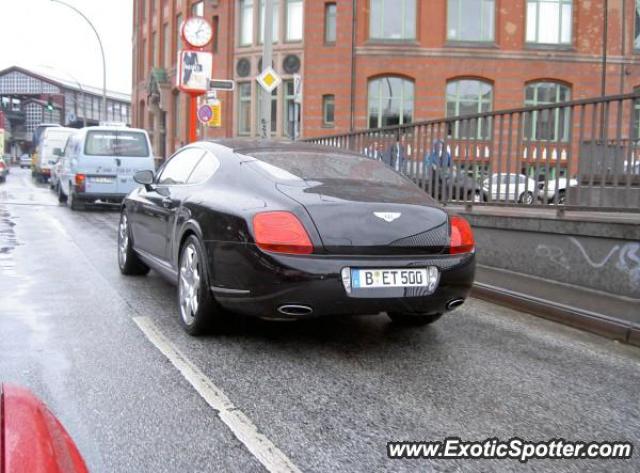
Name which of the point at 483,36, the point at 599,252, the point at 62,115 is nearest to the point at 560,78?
the point at 483,36

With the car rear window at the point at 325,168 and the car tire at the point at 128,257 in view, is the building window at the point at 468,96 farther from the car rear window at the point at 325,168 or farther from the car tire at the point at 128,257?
the car rear window at the point at 325,168

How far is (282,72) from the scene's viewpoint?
32969 millimetres

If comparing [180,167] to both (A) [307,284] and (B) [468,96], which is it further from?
(B) [468,96]

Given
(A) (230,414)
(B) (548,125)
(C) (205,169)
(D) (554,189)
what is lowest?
(A) (230,414)

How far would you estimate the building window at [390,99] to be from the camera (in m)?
31.6

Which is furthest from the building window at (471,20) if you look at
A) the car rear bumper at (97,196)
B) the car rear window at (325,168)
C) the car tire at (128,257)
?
the car rear window at (325,168)

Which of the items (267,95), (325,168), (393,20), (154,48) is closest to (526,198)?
(325,168)

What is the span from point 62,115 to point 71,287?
331ft

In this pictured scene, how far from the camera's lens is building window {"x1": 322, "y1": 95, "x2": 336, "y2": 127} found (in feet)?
104

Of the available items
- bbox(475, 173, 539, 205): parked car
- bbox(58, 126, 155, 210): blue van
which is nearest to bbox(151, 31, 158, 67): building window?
bbox(58, 126, 155, 210): blue van

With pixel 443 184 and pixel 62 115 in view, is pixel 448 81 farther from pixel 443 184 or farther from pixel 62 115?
pixel 62 115

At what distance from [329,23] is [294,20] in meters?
1.85

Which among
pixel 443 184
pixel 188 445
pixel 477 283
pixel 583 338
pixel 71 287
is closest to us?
pixel 188 445

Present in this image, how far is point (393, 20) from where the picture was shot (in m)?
31.5
